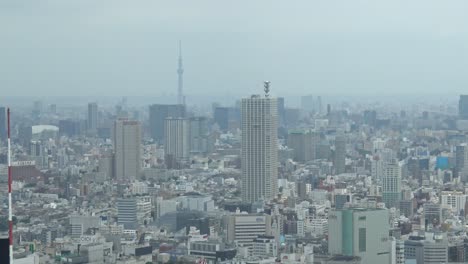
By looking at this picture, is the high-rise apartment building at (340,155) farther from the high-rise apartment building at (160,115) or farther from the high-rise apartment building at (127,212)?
the high-rise apartment building at (127,212)

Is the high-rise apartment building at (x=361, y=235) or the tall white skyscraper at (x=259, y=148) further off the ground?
the tall white skyscraper at (x=259, y=148)

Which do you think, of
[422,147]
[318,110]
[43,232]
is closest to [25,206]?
[43,232]

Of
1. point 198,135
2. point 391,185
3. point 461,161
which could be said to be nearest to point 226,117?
point 198,135

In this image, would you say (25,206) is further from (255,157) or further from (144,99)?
(255,157)

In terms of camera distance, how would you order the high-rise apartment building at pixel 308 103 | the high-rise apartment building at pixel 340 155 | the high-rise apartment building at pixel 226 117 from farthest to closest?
the high-rise apartment building at pixel 340 155 → the high-rise apartment building at pixel 226 117 → the high-rise apartment building at pixel 308 103

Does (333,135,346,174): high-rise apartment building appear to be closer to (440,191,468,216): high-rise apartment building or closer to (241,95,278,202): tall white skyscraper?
(241,95,278,202): tall white skyscraper

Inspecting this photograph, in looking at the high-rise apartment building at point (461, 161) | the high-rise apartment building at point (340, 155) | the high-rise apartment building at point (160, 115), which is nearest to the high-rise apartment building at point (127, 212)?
the high-rise apartment building at point (160, 115)

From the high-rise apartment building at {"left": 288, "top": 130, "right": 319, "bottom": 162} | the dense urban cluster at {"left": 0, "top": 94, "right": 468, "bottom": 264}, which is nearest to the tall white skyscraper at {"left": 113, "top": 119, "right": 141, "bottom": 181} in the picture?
the dense urban cluster at {"left": 0, "top": 94, "right": 468, "bottom": 264}
